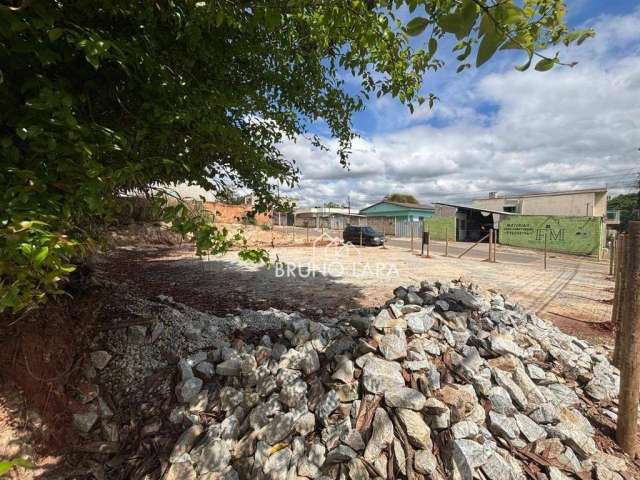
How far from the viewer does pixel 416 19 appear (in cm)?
93

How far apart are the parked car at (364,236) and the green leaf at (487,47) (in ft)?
57.7

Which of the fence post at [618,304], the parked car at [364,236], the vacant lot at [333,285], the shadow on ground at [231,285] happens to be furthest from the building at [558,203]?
the shadow on ground at [231,285]

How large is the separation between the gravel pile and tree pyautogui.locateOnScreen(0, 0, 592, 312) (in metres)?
1.18

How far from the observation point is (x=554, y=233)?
19016 mm

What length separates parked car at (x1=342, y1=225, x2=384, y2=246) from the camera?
1836 centimetres

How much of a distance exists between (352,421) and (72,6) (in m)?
3.05

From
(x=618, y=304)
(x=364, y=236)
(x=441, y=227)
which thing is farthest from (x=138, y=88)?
(x=441, y=227)

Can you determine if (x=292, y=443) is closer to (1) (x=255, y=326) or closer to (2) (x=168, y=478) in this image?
(2) (x=168, y=478)

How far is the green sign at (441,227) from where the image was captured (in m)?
25.5

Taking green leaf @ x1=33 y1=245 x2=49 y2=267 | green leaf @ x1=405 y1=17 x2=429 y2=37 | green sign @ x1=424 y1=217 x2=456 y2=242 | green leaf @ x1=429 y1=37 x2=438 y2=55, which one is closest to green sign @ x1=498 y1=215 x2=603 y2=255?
green sign @ x1=424 y1=217 x2=456 y2=242

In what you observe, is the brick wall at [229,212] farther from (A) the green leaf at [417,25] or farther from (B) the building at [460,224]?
(B) the building at [460,224]

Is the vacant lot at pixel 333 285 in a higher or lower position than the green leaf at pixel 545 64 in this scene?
lower

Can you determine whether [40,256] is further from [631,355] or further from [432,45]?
[631,355]

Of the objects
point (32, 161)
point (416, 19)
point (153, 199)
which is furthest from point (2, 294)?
point (416, 19)
